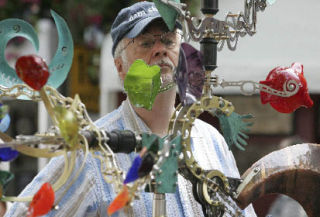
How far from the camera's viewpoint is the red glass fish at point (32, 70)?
1.24 meters

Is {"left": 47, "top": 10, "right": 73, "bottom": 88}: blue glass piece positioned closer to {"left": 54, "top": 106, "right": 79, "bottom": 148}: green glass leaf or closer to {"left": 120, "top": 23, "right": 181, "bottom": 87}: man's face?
{"left": 54, "top": 106, "right": 79, "bottom": 148}: green glass leaf

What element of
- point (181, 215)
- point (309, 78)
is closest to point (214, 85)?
point (181, 215)

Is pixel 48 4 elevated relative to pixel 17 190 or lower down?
elevated

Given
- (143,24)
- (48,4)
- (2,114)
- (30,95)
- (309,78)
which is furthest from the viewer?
(48,4)

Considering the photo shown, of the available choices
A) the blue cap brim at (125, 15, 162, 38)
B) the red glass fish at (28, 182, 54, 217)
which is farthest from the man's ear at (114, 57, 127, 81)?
the red glass fish at (28, 182, 54, 217)

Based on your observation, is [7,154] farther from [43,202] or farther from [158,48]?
[158,48]

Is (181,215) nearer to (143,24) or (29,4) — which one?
(143,24)

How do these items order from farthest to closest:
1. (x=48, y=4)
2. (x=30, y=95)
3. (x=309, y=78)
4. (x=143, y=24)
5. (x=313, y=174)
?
(x=48, y=4) → (x=309, y=78) → (x=143, y=24) → (x=313, y=174) → (x=30, y=95)

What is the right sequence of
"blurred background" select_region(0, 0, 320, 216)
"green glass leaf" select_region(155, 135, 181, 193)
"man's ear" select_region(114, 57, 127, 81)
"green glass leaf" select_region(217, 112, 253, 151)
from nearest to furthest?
"green glass leaf" select_region(155, 135, 181, 193)
"green glass leaf" select_region(217, 112, 253, 151)
"man's ear" select_region(114, 57, 127, 81)
"blurred background" select_region(0, 0, 320, 216)

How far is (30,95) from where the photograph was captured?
4.76 ft

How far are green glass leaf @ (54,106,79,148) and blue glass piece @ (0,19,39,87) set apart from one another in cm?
28

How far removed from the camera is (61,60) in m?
1.49

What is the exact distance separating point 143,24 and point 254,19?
1.47 ft

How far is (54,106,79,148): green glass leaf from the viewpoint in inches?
50.0
